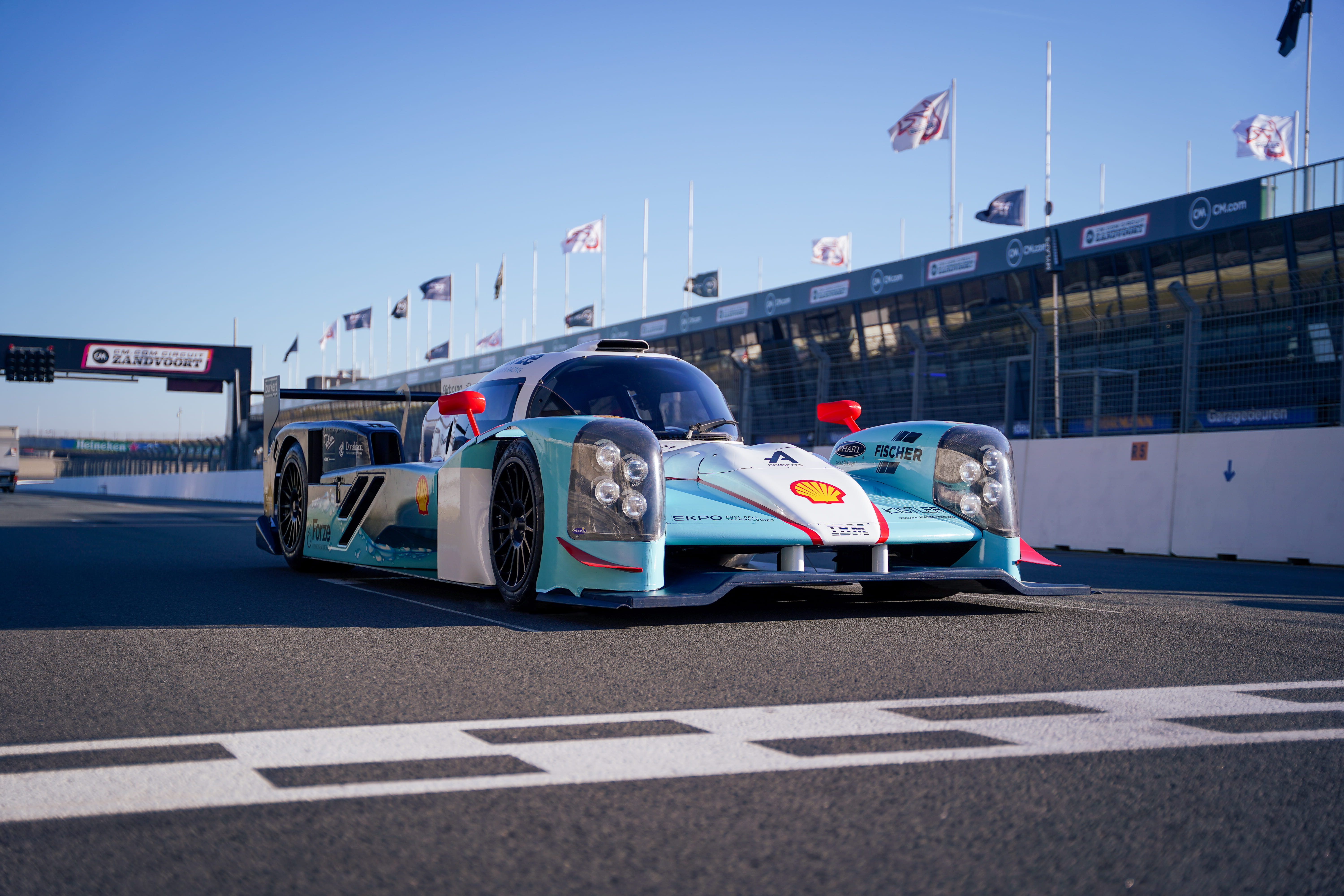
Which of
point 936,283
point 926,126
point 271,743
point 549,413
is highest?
point 926,126

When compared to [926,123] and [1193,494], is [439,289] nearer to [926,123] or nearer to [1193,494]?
[926,123]

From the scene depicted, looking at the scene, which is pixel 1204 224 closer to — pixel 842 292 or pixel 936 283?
pixel 936 283

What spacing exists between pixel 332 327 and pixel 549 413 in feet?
202

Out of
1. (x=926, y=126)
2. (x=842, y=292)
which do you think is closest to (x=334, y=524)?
(x=926, y=126)

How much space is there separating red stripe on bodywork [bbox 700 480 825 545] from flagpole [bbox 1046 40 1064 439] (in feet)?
30.2

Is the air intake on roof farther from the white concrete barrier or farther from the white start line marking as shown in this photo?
the white concrete barrier

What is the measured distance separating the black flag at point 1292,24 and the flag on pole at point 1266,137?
830 cm

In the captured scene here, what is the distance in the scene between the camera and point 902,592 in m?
6.79

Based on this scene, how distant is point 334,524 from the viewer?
8.30 metres

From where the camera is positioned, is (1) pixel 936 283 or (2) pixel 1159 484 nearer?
(2) pixel 1159 484

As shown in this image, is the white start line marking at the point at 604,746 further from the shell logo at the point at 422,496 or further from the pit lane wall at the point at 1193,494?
the pit lane wall at the point at 1193,494

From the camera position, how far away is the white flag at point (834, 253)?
4334cm

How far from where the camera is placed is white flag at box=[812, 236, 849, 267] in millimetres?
43344

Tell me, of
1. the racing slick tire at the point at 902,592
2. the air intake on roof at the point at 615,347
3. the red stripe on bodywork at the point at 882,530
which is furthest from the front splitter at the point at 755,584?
the air intake on roof at the point at 615,347
